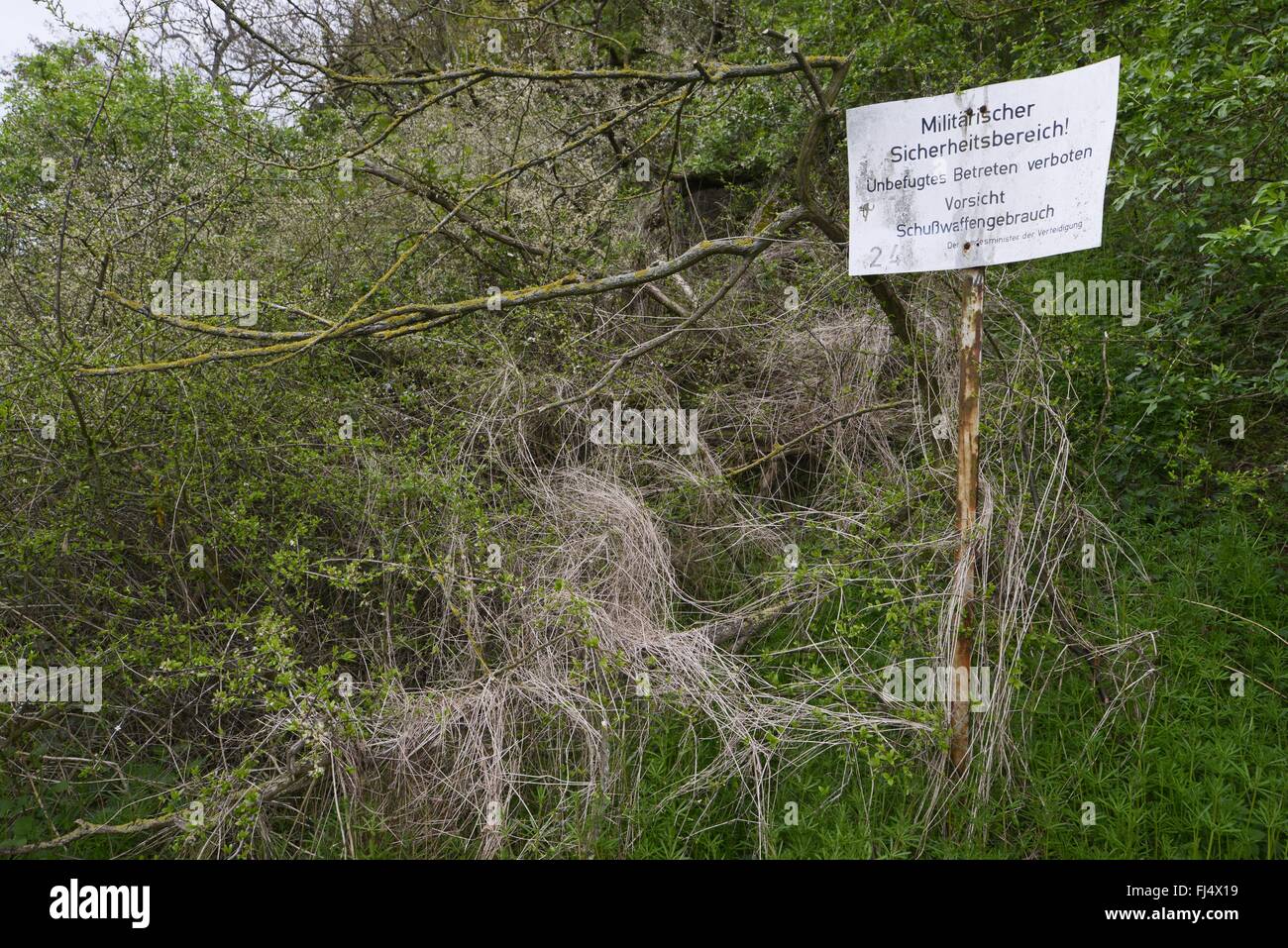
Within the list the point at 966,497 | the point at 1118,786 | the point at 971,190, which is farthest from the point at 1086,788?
the point at 971,190

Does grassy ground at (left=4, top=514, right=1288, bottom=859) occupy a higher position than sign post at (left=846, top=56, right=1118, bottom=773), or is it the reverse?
sign post at (left=846, top=56, right=1118, bottom=773)

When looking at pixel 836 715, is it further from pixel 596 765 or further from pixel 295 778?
pixel 295 778

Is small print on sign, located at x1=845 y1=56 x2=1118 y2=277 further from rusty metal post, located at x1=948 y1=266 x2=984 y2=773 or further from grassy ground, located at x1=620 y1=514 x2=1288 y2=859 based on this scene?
grassy ground, located at x1=620 y1=514 x2=1288 y2=859

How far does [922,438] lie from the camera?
4230 mm

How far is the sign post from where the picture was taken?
3.00 m

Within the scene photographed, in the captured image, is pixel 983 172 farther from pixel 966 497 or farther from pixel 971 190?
pixel 966 497

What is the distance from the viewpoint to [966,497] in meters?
3.24

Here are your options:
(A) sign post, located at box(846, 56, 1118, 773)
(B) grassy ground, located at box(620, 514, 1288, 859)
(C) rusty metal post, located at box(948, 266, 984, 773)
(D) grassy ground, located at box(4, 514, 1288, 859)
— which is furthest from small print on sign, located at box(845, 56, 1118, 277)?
(B) grassy ground, located at box(620, 514, 1288, 859)

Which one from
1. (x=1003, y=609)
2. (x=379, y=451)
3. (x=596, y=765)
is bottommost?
(x=596, y=765)

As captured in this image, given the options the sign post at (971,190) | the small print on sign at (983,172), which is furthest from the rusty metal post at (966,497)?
the small print on sign at (983,172)

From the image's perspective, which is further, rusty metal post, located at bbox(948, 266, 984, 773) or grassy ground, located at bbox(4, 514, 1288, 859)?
rusty metal post, located at bbox(948, 266, 984, 773)

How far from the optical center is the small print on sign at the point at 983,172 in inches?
118

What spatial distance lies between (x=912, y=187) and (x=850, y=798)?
2243 mm
